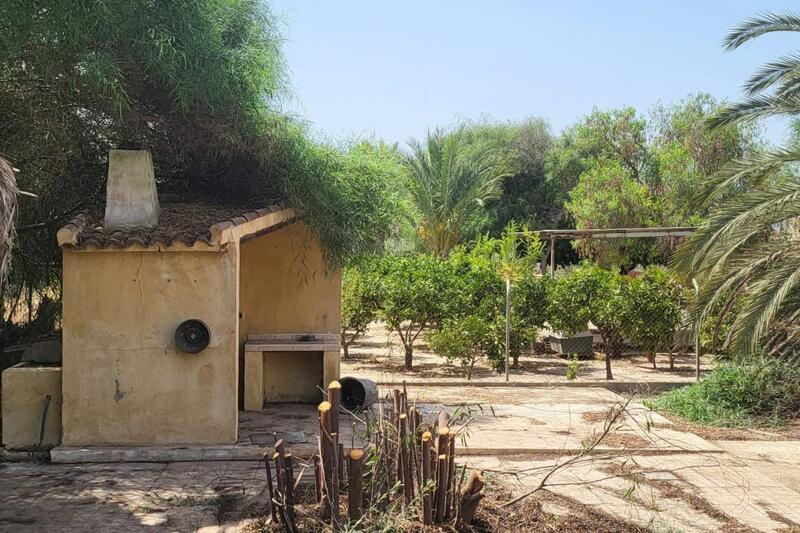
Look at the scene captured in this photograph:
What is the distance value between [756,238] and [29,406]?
10.6 m

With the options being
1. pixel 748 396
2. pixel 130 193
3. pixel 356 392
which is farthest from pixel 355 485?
pixel 748 396

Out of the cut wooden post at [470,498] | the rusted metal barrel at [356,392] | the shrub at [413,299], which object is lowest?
the cut wooden post at [470,498]

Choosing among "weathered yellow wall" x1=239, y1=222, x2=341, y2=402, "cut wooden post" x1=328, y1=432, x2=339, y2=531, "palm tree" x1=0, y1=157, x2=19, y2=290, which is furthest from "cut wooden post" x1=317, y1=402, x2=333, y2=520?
"weathered yellow wall" x1=239, y1=222, x2=341, y2=402

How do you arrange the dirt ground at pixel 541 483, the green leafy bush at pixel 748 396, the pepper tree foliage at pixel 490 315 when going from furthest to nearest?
the pepper tree foliage at pixel 490 315 < the green leafy bush at pixel 748 396 < the dirt ground at pixel 541 483

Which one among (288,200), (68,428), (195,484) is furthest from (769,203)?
(68,428)

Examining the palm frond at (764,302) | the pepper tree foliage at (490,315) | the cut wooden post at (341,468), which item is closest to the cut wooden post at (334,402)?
the cut wooden post at (341,468)

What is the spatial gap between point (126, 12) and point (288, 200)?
108 inches

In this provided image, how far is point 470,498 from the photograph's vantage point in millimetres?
5555

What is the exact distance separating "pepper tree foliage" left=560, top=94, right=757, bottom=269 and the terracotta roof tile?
19.1m

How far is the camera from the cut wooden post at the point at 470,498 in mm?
5543

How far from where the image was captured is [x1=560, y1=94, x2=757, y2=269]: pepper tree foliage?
2770cm

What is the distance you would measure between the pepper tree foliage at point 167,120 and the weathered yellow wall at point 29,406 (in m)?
2.28

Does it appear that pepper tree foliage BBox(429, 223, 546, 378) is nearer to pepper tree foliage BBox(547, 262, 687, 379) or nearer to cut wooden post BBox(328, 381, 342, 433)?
pepper tree foliage BBox(547, 262, 687, 379)

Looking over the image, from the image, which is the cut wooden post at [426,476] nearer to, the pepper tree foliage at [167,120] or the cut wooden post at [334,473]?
the cut wooden post at [334,473]
